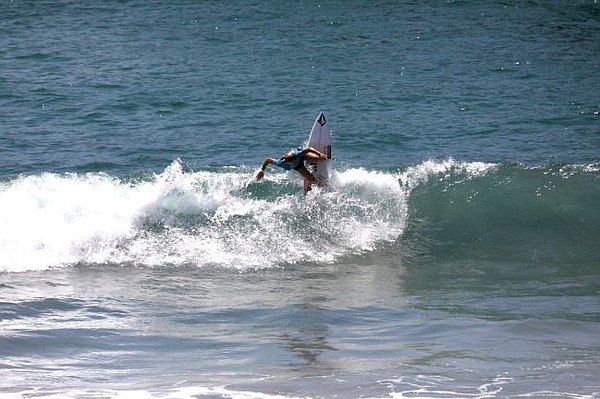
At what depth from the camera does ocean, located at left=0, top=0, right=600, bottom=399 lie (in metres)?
11.6

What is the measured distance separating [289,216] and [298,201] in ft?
1.72

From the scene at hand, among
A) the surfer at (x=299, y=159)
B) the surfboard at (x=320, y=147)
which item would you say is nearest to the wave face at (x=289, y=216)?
the surfboard at (x=320, y=147)

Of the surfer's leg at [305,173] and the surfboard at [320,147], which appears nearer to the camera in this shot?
the surfer's leg at [305,173]

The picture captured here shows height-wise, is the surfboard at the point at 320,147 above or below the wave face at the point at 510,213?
above

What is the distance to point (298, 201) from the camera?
1877cm

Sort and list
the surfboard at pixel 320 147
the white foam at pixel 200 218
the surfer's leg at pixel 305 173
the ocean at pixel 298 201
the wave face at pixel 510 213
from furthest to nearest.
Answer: the surfboard at pixel 320 147 → the surfer's leg at pixel 305 173 → the wave face at pixel 510 213 → the white foam at pixel 200 218 → the ocean at pixel 298 201

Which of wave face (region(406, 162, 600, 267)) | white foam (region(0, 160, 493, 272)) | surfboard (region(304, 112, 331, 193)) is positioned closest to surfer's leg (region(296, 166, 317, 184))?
surfboard (region(304, 112, 331, 193))

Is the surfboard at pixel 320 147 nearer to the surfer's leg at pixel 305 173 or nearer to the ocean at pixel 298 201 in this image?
the surfer's leg at pixel 305 173

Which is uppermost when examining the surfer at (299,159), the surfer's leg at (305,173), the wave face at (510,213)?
the surfer at (299,159)

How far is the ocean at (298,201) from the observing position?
38.0ft

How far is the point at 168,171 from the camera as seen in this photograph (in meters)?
19.7

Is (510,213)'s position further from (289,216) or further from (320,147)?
(289,216)

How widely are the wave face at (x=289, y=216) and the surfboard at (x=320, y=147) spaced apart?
0.27 m

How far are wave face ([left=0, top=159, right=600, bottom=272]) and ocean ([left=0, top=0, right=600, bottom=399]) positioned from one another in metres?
0.05
